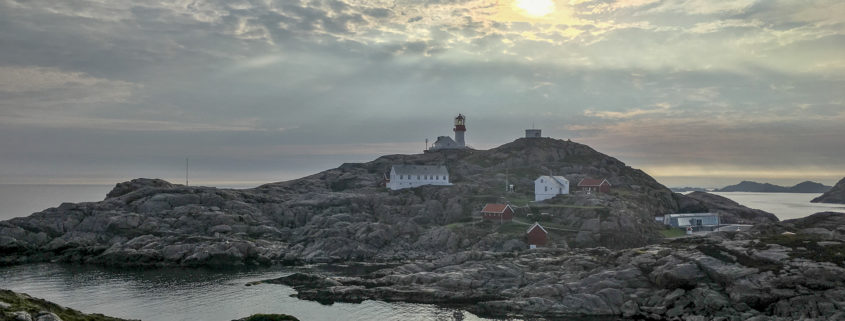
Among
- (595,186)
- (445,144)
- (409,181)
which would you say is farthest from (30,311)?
(445,144)

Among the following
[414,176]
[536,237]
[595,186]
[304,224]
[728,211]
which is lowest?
[536,237]

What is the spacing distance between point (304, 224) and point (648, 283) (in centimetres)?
7619

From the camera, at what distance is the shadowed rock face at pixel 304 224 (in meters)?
95.8

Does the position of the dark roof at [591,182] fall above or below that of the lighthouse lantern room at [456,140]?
below

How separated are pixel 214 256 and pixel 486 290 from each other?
50.5 m

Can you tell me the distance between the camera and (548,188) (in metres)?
126

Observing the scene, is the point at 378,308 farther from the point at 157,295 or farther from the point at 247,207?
the point at 247,207

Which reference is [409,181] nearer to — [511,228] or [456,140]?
[511,228]

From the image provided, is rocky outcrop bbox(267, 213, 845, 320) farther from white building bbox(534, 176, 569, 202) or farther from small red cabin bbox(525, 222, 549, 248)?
white building bbox(534, 176, 569, 202)

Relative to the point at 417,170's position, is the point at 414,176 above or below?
below

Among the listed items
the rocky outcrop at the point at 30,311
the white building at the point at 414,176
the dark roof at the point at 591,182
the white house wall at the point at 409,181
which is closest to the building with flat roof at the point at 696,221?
the dark roof at the point at 591,182

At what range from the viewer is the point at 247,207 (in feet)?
393

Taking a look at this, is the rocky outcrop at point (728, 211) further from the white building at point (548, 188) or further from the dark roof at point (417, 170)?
the dark roof at point (417, 170)

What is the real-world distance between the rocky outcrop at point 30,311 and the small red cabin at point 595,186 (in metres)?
109
